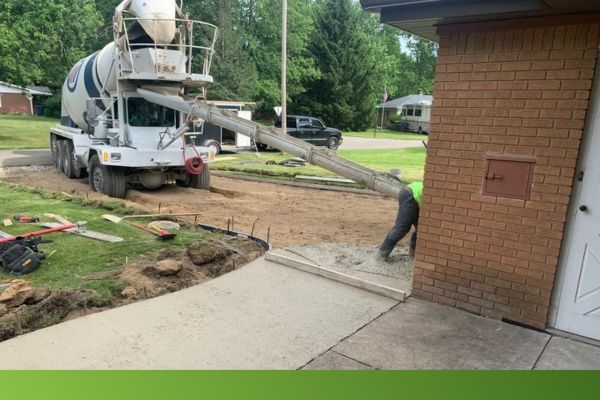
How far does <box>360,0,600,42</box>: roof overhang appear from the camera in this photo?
3.78 meters

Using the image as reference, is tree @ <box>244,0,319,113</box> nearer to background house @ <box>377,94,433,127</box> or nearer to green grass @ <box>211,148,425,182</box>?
background house @ <box>377,94,433,127</box>

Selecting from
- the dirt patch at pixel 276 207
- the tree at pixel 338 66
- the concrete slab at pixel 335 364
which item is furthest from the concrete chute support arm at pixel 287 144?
the tree at pixel 338 66

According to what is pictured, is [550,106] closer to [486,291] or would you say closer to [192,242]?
[486,291]

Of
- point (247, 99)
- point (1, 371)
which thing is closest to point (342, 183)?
point (1, 371)

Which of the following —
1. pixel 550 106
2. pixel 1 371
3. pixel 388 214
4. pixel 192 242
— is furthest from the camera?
pixel 388 214

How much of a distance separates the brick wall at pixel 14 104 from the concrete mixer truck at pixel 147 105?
166 feet

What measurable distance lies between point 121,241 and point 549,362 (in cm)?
553

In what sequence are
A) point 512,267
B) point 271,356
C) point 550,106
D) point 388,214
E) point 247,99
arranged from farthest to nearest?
1. point 247,99
2. point 388,214
3. point 512,267
4. point 550,106
5. point 271,356

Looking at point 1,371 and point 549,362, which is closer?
point 1,371

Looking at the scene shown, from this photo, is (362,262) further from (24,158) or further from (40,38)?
(40,38)

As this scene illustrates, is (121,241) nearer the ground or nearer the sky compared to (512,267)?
nearer the ground

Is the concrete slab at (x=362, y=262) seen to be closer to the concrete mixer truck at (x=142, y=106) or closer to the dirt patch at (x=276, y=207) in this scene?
the dirt patch at (x=276, y=207)

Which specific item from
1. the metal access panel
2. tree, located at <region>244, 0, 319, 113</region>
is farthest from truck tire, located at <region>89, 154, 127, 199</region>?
tree, located at <region>244, 0, 319, 113</region>

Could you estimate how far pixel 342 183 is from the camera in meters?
13.5
